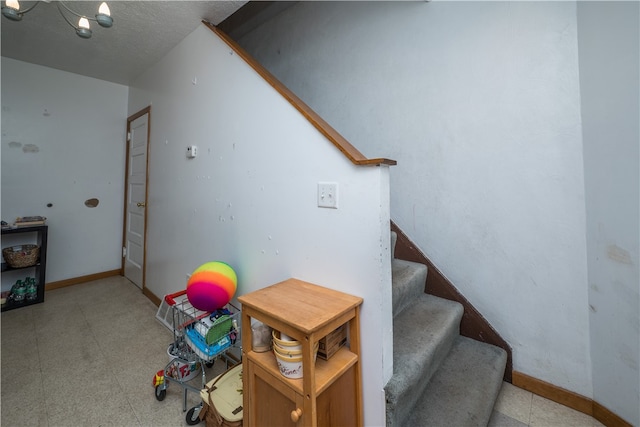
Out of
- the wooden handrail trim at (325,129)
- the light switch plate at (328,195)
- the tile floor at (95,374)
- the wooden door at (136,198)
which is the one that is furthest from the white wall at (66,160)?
the light switch plate at (328,195)

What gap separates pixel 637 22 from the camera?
3.55ft

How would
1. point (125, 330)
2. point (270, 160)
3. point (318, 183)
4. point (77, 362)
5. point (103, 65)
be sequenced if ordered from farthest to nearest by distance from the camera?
1. point (103, 65)
2. point (125, 330)
3. point (77, 362)
4. point (270, 160)
5. point (318, 183)

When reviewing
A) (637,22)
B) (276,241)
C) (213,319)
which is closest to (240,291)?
(213,319)

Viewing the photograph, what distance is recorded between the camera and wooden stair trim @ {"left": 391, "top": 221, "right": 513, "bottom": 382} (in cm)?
157

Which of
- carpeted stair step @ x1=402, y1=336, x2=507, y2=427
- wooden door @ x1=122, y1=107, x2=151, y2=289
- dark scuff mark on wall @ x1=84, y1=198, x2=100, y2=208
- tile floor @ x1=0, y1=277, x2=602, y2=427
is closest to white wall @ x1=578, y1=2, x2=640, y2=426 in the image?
tile floor @ x1=0, y1=277, x2=602, y2=427

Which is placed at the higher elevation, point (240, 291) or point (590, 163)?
point (590, 163)

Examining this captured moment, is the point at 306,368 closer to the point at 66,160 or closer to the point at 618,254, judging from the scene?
the point at 618,254

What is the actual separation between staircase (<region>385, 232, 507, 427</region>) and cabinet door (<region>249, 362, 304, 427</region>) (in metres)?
0.39

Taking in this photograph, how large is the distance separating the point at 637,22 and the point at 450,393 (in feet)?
6.09

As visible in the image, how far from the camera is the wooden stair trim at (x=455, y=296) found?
61.9 inches

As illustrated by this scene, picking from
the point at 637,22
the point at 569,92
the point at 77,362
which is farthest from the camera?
the point at 77,362

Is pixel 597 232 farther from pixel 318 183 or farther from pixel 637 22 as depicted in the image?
pixel 318 183

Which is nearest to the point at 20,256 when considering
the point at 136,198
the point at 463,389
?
the point at 136,198

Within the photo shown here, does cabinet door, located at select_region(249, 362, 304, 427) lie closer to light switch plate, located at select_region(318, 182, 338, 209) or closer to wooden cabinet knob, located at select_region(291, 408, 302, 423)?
wooden cabinet knob, located at select_region(291, 408, 302, 423)
